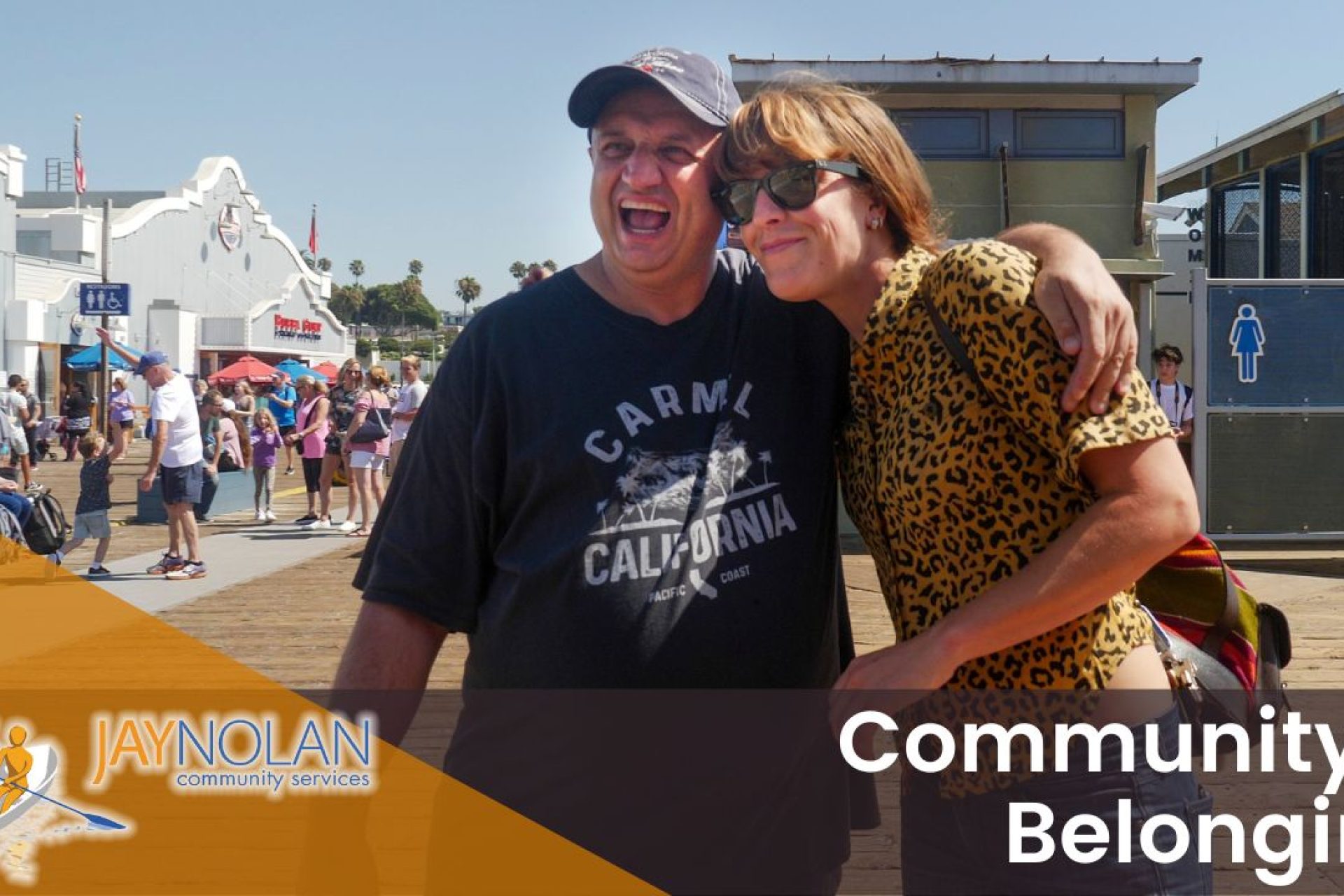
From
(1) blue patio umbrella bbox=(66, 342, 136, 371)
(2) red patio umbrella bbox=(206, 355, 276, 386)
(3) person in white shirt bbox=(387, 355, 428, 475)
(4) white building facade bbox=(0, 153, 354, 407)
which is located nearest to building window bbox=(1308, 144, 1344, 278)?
(3) person in white shirt bbox=(387, 355, 428, 475)

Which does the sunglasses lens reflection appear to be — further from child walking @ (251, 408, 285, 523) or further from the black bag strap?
child walking @ (251, 408, 285, 523)

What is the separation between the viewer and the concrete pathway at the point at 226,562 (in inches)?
407

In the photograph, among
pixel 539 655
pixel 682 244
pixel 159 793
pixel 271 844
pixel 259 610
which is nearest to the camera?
pixel 539 655

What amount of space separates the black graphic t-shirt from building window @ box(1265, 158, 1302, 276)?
1618cm

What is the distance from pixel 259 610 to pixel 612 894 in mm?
7950

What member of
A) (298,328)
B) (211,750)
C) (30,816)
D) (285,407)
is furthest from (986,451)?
(298,328)

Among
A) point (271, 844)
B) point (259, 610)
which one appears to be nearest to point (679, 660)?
point (271, 844)

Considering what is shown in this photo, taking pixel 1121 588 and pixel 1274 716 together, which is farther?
pixel 1274 716

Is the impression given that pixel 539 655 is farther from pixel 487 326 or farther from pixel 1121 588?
pixel 1121 588

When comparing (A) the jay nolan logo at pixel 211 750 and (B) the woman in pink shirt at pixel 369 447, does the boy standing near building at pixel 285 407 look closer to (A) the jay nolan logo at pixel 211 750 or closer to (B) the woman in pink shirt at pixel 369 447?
(B) the woman in pink shirt at pixel 369 447

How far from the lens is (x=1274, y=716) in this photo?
228 centimetres

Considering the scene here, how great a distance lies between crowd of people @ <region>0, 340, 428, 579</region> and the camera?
10836 millimetres

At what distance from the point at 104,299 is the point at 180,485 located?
18214mm

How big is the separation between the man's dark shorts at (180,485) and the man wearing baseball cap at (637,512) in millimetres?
9129
